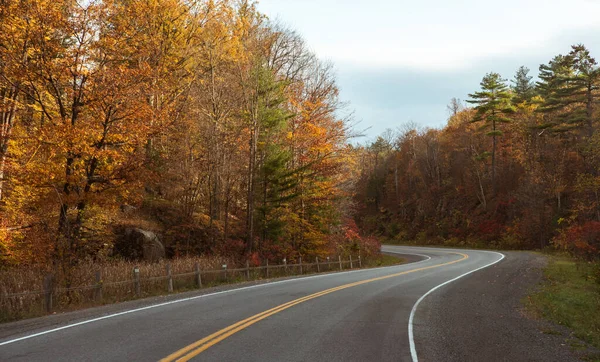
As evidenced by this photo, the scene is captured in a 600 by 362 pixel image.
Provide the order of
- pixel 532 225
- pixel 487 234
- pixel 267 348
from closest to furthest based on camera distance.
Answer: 1. pixel 267 348
2. pixel 532 225
3. pixel 487 234

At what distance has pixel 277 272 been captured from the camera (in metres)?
22.1

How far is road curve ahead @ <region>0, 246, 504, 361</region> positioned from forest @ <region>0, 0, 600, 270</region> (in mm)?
5155

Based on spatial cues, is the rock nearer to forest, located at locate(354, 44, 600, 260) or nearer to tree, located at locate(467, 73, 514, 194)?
forest, located at locate(354, 44, 600, 260)

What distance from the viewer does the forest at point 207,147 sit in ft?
42.5

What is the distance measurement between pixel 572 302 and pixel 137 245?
19313 millimetres

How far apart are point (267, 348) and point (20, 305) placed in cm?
720

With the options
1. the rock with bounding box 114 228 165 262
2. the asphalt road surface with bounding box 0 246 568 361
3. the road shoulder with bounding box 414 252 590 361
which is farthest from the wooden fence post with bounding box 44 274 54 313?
the rock with bounding box 114 228 165 262

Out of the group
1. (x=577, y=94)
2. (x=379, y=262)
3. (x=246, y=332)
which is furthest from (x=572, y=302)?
(x=577, y=94)

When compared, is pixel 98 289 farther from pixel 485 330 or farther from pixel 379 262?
pixel 379 262

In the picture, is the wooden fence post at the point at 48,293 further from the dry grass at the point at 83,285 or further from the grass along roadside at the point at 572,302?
the grass along roadside at the point at 572,302

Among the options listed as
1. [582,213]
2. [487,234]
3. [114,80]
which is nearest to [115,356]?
[114,80]

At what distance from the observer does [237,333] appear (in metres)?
7.71

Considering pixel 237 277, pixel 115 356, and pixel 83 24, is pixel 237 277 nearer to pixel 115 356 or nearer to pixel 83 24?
pixel 83 24

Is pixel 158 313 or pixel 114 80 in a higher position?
pixel 114 80
